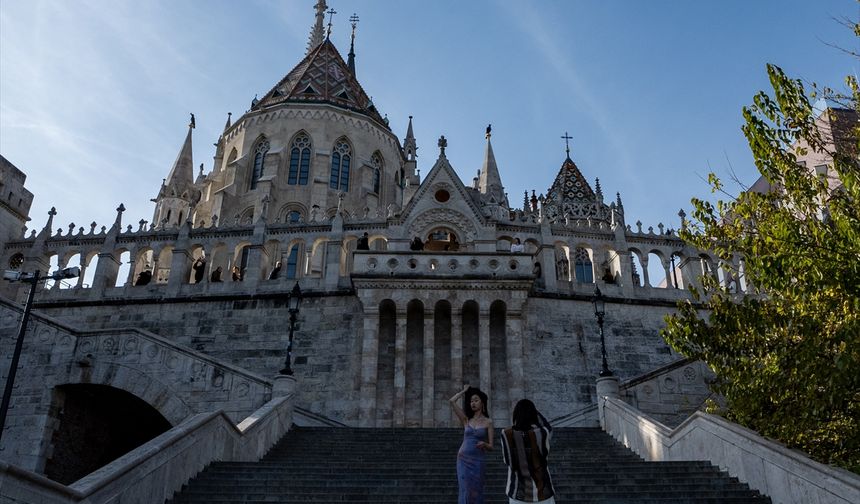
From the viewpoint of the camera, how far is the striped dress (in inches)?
244

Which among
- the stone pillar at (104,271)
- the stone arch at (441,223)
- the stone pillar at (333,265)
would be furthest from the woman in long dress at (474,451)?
the stone pillar at (104,271)

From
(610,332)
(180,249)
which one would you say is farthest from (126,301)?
(610,332)

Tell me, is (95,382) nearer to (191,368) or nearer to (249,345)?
(191,368)

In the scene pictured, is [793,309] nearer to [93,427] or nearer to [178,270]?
[93,427]

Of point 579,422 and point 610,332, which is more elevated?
point 610,332

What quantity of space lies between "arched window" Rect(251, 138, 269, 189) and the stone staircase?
23.3m

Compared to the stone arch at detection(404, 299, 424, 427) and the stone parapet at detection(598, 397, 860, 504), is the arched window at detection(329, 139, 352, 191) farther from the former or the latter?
the stone parapet at detection(598, 397, 860, 504)

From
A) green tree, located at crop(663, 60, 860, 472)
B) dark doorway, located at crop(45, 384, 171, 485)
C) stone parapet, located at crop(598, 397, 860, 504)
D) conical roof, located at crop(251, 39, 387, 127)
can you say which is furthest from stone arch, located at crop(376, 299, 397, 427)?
conical roof, located at crop(251, 39, 387, 127)

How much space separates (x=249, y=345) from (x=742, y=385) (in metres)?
15.0

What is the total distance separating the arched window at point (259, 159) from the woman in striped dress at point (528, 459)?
96.0 ft

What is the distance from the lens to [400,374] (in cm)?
1944

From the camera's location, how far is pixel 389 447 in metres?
13.0

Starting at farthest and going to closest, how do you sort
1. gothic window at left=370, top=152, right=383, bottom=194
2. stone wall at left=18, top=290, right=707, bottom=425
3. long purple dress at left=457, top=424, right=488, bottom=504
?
gothic window at left=370, top=152, right=383, bottom=194, stone wall at left=18, top=290, right=707, bottom=425, long purple dress at left=457, top=424, right=488, bottom=504

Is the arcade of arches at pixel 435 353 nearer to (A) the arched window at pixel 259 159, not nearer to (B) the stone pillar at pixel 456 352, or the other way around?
(B) the stone pillar at pixel 456 352
